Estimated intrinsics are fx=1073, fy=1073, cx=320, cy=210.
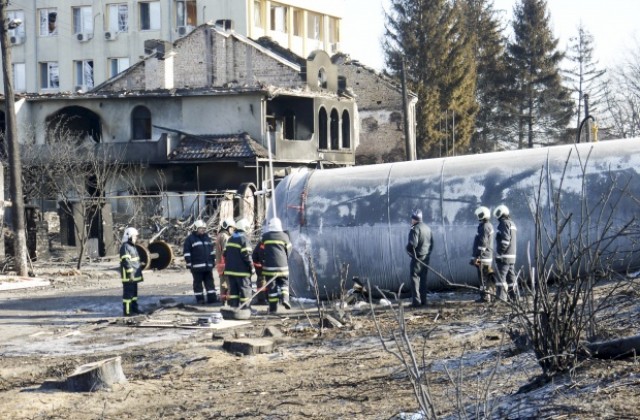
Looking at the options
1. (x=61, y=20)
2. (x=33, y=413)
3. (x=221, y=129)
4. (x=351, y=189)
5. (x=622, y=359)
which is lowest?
(x=33, y=413)

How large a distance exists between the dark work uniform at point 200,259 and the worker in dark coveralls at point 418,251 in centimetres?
408

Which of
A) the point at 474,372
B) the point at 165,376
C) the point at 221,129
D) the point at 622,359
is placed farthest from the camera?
the point at 221,129

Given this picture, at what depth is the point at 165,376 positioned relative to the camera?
13.0 meters

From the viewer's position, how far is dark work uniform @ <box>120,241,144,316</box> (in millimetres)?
18750

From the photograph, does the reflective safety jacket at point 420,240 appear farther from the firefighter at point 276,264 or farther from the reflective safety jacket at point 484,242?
the firefighter at point 276,264

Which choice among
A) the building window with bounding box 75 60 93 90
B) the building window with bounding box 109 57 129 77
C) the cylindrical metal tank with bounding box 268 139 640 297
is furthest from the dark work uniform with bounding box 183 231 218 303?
the building window with bounding box 75 60 93 90

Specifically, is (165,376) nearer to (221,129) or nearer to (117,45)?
(221,129)

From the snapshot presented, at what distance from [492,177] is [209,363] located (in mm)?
8125

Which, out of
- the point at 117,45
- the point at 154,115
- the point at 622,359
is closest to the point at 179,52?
the point at 154,115

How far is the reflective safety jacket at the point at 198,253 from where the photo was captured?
20.3m

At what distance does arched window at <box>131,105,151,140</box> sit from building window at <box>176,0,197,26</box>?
18875 mm

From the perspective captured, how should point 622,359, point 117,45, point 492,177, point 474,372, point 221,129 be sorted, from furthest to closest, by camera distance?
point 117,45 → point 221,129 → point 492,177 → point 474,372 → point 622,359

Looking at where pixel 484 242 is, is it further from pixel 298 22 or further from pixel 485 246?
pixel 298 22

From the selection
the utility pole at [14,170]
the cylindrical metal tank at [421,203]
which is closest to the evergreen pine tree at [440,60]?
the utility pole at [14,170]
